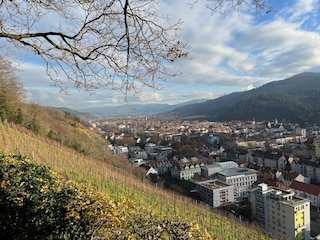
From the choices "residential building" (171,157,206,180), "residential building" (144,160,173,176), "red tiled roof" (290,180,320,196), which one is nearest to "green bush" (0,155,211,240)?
"red tiled roof" (290,180,320,196)

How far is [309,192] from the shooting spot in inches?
835

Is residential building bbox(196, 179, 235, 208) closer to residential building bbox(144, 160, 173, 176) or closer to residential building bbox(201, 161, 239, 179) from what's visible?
residential building bbox(201, 161, 239, 179)

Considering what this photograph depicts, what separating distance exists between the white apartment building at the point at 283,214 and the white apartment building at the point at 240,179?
6.83m

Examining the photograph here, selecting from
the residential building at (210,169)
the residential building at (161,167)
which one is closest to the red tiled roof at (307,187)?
the residential building at (210,169)

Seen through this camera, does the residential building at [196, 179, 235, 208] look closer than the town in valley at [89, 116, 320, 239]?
No

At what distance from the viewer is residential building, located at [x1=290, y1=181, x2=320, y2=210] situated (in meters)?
20.5

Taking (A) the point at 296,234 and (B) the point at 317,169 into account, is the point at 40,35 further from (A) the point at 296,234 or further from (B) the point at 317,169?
(B) the point at 317,169

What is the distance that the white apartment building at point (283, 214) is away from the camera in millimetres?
13945

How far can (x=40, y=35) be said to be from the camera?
3.28 meters

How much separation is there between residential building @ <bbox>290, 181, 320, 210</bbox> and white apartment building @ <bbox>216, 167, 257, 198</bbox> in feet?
11.9

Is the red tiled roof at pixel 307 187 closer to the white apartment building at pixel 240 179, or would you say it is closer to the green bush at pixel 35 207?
the white apartment building at pixel 240 179

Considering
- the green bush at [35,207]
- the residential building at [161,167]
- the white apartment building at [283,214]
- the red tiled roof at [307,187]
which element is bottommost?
the residential building at [161,167]

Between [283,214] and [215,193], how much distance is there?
19.5ft

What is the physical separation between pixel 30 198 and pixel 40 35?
1827mm
